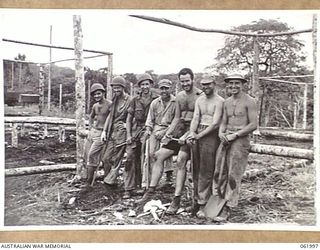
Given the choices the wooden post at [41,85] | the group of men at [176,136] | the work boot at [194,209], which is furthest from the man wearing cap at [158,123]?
the wooden post at [41,85]

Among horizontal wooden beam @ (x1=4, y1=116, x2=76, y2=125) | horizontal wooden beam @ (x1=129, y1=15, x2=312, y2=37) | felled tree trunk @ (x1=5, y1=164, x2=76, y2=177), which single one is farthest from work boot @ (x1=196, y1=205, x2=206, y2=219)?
horizontal wooden beam @ (x1=129, y1=15, x2=312, y2=37)

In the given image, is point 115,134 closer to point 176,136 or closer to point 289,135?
point 176,136

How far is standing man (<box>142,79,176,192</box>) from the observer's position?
306 centimetres

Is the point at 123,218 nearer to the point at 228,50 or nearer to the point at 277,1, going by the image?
the point at 228,50

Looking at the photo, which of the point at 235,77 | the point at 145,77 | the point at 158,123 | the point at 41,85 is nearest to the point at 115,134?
the point at 158,123

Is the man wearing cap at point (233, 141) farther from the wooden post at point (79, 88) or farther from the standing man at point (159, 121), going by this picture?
the wooden post at point (79, 88)

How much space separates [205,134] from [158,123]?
10.1 inches

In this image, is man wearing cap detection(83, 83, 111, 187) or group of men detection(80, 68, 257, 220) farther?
man wearing cap detection(83, 83, 111, 187)

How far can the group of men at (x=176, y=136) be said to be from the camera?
299cm

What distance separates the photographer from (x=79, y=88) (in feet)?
10.2

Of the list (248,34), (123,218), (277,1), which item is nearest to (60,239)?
(123,218)

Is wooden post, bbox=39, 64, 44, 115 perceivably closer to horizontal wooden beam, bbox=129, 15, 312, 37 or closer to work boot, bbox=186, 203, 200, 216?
horizontal wooden beam, bbox=129, 15, 312, 37

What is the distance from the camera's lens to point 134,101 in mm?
3115

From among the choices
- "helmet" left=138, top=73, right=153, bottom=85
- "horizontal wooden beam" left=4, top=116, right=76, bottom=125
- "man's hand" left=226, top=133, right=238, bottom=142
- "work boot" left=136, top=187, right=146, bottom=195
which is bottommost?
"work boot" left=136, top=187, right=146, bottom=195
